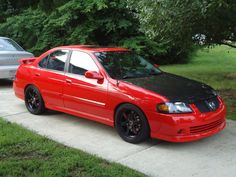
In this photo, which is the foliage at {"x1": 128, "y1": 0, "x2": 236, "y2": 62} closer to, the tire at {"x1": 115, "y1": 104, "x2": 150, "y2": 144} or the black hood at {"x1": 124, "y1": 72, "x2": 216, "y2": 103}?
the black hood at {"x1": 124, "y1": 72, "x2": 216, "y2": 103}

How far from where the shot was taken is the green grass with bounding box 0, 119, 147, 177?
4746mm

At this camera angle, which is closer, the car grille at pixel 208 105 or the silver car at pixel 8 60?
the car grille at pixel 208 105

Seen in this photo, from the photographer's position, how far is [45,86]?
7.45 metres

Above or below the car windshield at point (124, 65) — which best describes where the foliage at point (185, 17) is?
above

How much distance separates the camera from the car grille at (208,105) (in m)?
5.77

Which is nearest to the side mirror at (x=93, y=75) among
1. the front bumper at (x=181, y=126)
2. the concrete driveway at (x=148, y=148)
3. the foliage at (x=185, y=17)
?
the concrete driveway at (x=148, y=148)

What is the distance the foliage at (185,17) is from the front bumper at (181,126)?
2086 mm

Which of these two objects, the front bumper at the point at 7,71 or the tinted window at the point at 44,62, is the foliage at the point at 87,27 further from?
the tinted window at the point at 44,62

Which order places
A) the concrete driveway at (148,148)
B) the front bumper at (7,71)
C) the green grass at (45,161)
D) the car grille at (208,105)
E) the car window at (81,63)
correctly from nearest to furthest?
the green grass at (45,161) < the concrete driveway at (148,148) < the car grille at (208,105) < the car window at (81,63) < the front bumper at (7,71)

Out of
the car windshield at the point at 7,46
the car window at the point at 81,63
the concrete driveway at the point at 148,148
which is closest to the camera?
the concrete driveway at the point at 148,148

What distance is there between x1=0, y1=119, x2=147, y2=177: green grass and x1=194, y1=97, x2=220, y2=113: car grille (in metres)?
1.55

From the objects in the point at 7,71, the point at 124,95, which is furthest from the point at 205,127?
the point at 7,71

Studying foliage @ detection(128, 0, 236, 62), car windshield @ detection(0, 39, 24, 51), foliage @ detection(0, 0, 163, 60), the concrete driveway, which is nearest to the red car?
the concrete driveway

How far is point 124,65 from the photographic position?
6852 mm
